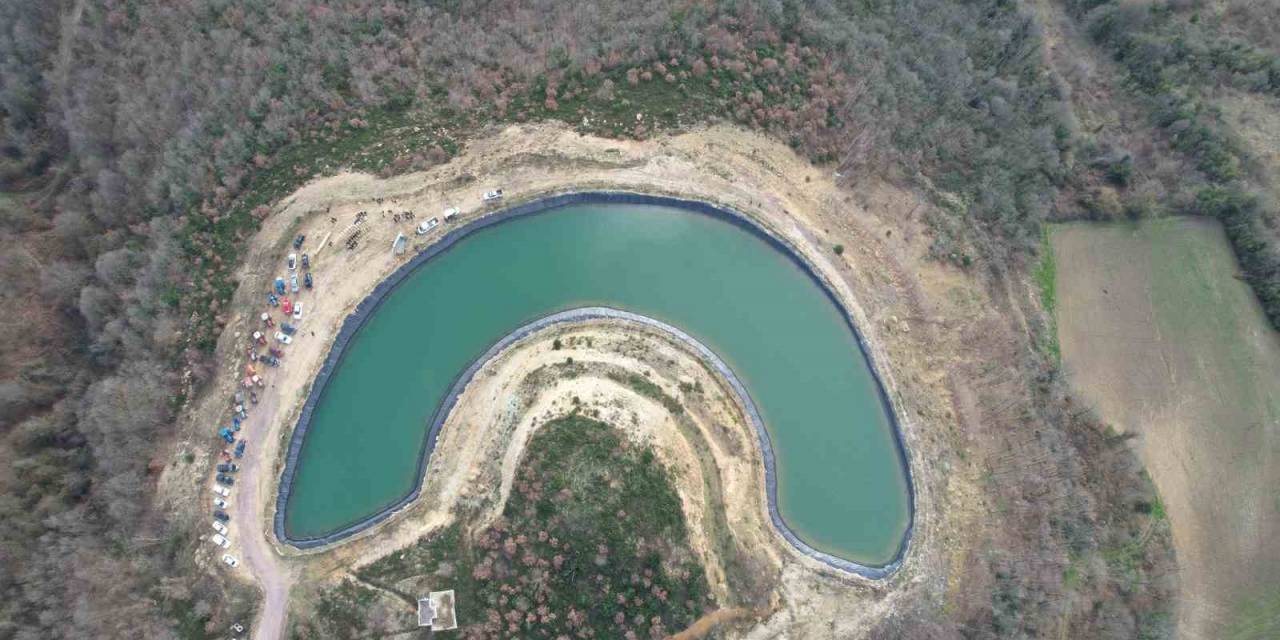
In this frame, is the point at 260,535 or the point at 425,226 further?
the point at 425,226

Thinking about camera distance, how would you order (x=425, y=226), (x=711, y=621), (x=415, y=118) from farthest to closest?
1. (x=415, y=118)
2. (x=425, y=226)
3. (x=711, y=621)

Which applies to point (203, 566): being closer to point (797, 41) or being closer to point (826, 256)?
point (826, 256)

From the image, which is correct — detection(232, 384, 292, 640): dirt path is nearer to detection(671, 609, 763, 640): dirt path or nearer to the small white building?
the small white building

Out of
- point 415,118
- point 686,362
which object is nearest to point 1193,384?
point 686,362

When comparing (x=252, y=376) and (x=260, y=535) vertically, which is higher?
(x=252, y=376)

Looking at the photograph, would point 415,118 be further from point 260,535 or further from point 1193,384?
point 1193,384

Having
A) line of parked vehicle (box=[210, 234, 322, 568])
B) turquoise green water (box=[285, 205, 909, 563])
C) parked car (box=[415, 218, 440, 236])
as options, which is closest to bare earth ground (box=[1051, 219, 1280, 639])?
turquoise green water (box=[285, 205, 909, 563])

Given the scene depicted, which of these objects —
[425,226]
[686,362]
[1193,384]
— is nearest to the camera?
[686,362]
